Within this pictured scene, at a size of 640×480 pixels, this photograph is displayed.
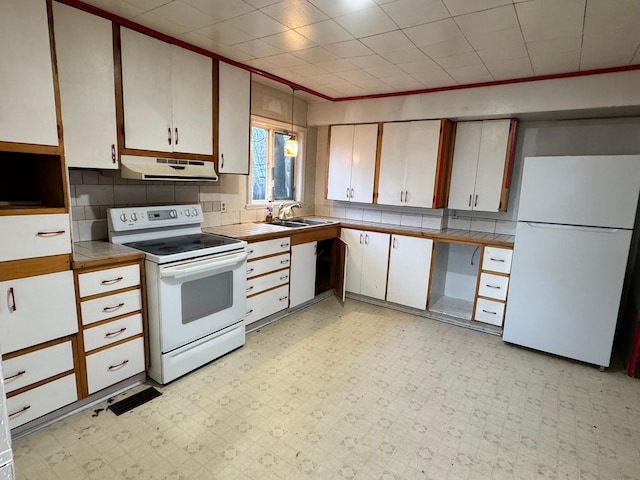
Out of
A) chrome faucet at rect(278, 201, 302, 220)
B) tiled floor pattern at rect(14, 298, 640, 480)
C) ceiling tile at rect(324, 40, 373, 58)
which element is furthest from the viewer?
chrome faucet at rect(278, 201, 302, 220)

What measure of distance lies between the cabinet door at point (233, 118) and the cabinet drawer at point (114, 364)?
1537 mm

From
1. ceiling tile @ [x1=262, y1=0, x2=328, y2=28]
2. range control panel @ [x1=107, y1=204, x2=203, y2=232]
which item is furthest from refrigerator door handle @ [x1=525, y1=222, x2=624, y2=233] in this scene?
range control panel @ [x1=107, y1=204, x2=203, y2=232]

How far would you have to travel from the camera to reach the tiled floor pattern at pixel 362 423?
1727mm

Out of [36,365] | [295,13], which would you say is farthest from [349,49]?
[36,365]

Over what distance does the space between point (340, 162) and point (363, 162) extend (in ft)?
1.03

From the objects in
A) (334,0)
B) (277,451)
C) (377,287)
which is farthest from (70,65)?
(377,287)

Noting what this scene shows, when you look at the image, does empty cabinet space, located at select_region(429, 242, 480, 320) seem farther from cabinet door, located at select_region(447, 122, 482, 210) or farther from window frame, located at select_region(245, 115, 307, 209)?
window frame, located at select_region(245, 115, 307, 209)

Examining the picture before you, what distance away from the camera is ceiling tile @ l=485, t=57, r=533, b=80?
2.64 m

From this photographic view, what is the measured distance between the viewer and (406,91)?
363 centimetres

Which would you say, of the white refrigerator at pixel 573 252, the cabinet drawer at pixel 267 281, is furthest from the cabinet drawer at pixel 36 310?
the white refrigerator at pixel 573 252

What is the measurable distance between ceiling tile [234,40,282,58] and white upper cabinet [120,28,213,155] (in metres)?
0.32

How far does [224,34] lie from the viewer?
2377 mm

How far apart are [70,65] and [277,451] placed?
2.45 meters

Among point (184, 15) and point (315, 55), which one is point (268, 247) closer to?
point (315, 55)
